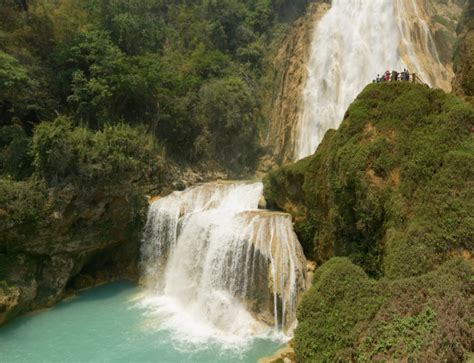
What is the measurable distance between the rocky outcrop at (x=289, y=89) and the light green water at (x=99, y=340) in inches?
644

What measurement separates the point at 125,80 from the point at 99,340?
45.4 ft

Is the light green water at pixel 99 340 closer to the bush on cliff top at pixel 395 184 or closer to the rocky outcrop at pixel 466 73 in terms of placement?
the bush on cliff top at pixel 395 184

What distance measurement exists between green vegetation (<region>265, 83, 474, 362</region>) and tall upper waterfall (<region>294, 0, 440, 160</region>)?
523 inches

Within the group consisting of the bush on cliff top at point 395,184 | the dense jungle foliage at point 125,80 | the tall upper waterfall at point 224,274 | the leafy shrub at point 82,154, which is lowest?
the tall upper waterfall at point 224,274

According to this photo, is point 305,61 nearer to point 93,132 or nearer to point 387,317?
point 93,132

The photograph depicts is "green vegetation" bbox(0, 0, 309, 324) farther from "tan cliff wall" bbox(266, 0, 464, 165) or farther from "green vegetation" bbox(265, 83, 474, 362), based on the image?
"green vegetation" bbox(265, 83, 474, 362)

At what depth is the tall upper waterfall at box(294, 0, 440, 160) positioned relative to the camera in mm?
24562

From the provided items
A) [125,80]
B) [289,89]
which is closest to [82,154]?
[125,80]

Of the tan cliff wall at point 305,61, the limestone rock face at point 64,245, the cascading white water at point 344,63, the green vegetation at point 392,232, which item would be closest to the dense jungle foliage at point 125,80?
the tan cliff wall at point 305,61

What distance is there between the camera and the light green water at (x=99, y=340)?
35.9 ft

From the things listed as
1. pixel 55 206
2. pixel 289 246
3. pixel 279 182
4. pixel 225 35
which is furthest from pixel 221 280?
pixel 225 35

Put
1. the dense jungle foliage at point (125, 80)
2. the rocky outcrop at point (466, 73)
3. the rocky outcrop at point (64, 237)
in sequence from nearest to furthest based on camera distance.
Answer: the rocky outcrop at point (466, 73), the rocky outcrop at point (64, 237), the dense jungle foliage at point (125, 80)

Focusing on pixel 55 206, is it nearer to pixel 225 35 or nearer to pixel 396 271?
pixel 396 271

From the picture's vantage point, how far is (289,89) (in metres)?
28.2
